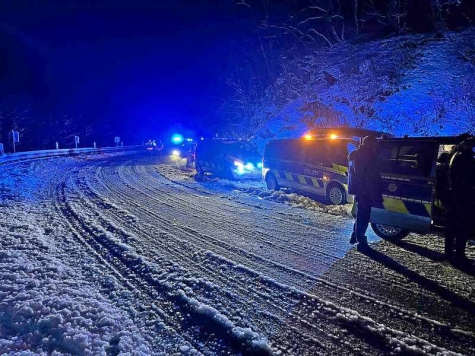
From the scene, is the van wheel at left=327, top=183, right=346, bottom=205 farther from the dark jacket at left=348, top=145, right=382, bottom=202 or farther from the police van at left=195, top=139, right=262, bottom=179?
the police van at left=195, top=139, right=262, bottom=179

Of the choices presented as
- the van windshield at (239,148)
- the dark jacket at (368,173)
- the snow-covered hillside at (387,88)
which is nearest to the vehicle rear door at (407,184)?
the dark jacket at (368,173)

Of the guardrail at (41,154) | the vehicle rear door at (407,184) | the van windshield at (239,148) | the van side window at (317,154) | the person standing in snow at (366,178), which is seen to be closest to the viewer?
the vehicle rear door at (407,184)

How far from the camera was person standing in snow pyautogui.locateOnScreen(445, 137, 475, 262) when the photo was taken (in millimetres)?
4387

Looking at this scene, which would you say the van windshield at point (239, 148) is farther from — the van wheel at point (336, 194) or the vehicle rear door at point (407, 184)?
the vehicle rear door at point (407, 184)

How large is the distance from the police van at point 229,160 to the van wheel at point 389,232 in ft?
27.5

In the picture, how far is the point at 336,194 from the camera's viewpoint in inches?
356

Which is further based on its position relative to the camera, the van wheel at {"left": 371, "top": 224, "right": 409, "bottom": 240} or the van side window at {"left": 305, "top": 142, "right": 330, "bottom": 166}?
the van side window at {"left": 305, "top": 142, "right": 330, "bottom": 166}

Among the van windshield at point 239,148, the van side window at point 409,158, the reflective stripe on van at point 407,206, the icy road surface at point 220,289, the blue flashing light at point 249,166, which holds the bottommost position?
the icy road surface at point 220,289

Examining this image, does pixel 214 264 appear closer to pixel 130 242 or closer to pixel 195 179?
pixel 130 242

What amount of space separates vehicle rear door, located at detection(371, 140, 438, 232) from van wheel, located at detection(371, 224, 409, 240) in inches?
13.4

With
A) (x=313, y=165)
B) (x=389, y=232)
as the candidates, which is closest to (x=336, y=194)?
(x=313, y=165)

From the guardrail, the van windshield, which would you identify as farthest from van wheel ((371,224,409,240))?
the guardrail

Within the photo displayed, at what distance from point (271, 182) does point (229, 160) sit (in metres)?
3.10

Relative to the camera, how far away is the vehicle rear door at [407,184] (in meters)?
5.16
